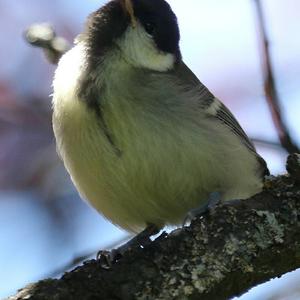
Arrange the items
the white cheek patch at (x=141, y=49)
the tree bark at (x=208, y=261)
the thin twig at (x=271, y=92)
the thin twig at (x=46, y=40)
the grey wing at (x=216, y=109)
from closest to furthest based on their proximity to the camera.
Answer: the tree bark at (x=208, y=261)
the thin twig at (x=271, y=92)
the thin twig at (x=46, y=40)
the white cheek patch at (x=141, y=49)
the grey wing at (x=216, y=109)

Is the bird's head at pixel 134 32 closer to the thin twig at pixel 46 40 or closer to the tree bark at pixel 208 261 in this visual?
the thin twig at pixel 46 40

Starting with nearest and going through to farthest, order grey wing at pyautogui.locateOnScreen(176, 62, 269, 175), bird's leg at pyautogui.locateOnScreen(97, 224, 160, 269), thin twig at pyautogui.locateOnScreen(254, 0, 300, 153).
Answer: bird's leg at pyautogui.locateOnScreen(97, 224, 160, 269) < thin twig at pyautogui.locateOnScreen(254, 0, 300, 153) < grey wing at pyautogui.locateOnScreen(176, 62, 269, 175)

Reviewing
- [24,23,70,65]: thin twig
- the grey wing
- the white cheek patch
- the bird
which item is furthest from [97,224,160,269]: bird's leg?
[24,23,70,65]: thin twig

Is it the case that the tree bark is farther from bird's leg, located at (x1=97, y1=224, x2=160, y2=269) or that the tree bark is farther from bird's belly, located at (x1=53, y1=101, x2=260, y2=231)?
bird's belly, located at (x1=53, y1=101, x2=260, y2=231)

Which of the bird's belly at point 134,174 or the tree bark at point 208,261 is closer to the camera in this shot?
the tree bark at point 208,261

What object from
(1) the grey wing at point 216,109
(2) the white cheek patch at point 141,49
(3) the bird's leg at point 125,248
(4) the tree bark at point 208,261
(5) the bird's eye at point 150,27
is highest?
(5) the bird's eye at point 150,27

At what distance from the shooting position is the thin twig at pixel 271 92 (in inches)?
79.8

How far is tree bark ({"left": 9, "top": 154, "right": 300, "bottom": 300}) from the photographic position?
1661mm

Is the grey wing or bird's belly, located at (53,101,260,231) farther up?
the grey wing

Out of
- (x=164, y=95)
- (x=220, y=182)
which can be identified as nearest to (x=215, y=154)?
(x=220, y=182)

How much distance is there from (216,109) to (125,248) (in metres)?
0.91

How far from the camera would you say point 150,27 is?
261 cm

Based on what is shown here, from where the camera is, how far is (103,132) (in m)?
2.34

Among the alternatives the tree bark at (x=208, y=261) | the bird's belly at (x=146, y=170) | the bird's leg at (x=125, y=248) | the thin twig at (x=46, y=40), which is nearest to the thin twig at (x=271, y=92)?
the tree bark at (x=208, y=261)
